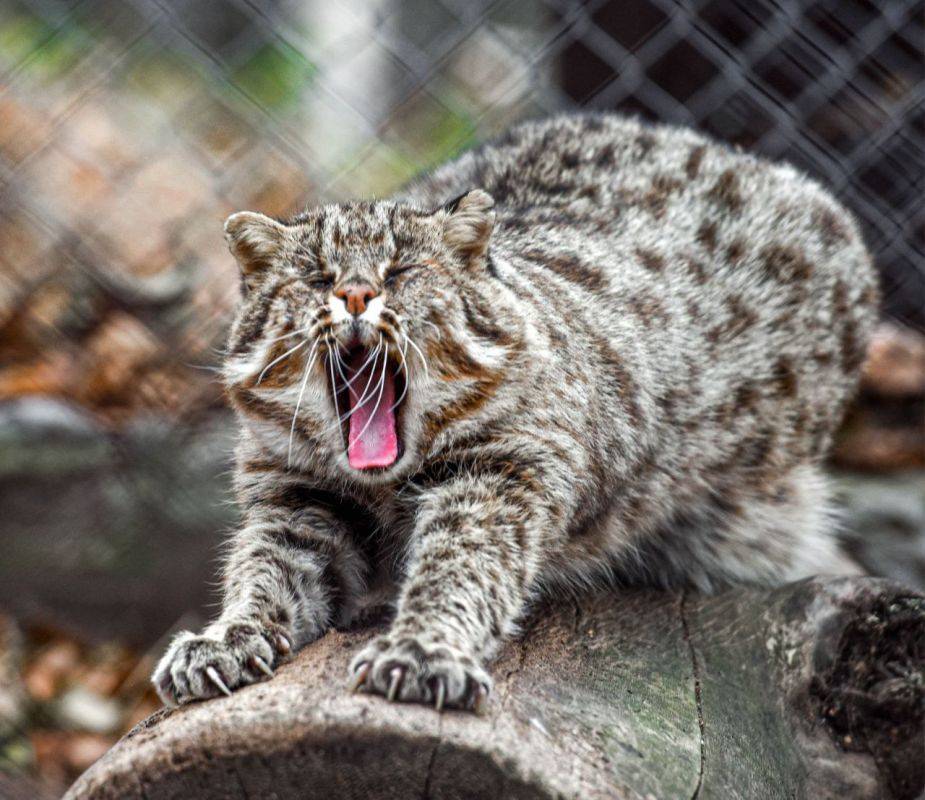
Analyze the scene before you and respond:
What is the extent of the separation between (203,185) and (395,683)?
13.0ft

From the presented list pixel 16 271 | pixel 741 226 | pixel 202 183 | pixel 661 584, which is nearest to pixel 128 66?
pixel 202 183

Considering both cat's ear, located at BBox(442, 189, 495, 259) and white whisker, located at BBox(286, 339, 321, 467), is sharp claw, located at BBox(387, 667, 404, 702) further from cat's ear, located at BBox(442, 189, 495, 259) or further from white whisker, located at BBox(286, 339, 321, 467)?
cat's ear, located at BBox(442, 189, 495, 259)

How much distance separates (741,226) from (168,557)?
8.67 feet

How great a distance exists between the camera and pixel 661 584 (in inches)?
143

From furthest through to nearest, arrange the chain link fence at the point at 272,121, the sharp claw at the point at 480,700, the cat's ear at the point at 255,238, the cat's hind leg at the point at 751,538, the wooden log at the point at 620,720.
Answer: the chain link fence at the point at 272,121 < the cat's hind leg at the point at 751,538 < the cat's ear at the point at 255,238 < the sharp claw at the point at 480,700 < the wooden log at the point at 620,720

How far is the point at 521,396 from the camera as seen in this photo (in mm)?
3115

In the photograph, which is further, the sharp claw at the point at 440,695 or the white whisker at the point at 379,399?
the white whisker at the point at 379,399

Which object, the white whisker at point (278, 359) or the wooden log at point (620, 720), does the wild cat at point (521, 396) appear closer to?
the white whisker at point (278, 359)

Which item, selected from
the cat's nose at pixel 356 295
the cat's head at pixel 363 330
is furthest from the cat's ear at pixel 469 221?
the cat's nose at pixel 356 295

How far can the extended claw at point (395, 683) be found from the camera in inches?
90.0

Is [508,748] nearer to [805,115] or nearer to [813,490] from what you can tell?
[813,490]

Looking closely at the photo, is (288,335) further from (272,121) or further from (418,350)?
(272,121)

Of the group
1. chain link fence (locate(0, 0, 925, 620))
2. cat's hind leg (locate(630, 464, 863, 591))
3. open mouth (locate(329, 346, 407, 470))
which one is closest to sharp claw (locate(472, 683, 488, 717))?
open mouth (locate(329, 346, 407, 470))

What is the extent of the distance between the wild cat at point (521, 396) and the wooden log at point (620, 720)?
0.40 ft
